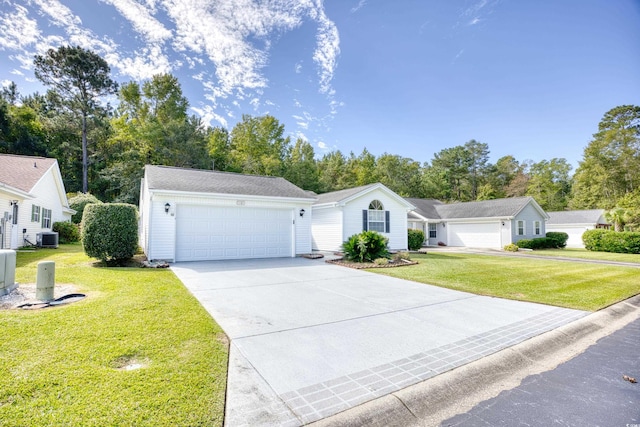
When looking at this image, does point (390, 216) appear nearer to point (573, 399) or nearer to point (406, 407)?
point (573, 399)

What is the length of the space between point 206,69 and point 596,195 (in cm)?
4498

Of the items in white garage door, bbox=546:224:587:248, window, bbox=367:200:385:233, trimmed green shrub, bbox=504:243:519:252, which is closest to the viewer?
window, bbox=367:200:385:233

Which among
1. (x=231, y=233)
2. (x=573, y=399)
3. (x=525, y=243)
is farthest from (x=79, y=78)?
(x=525, y=243)

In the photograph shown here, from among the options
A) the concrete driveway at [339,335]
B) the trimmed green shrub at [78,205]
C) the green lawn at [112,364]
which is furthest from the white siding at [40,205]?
the green lawn at [112,364]

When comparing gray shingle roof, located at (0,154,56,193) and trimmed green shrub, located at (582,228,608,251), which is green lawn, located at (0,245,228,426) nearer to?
gray shingle roof, located at (0,154,56,193)

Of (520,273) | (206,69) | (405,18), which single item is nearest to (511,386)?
(520,273)

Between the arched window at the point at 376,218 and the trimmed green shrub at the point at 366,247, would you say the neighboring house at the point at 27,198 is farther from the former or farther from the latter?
the arched window at the point at 376,218

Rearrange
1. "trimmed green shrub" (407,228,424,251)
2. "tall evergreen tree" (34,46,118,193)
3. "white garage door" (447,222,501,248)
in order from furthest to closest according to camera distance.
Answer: "tall evergreen tree" (34,46,118,193) → "white garage door" (447,222,501,248) → "trimmed green shrub" (407,228,424,251)

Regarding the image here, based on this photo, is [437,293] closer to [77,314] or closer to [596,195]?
[77,314]

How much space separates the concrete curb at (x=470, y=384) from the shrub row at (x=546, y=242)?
20.7 m

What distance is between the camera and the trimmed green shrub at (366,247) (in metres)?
12.6

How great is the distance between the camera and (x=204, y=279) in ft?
26.9

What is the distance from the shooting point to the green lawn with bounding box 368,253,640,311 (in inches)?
265

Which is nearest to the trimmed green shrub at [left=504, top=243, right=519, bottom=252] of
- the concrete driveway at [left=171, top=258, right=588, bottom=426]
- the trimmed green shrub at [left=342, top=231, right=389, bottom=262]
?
the trimmed green shrub at [left=342, top=231, right=389, bottom=262]
